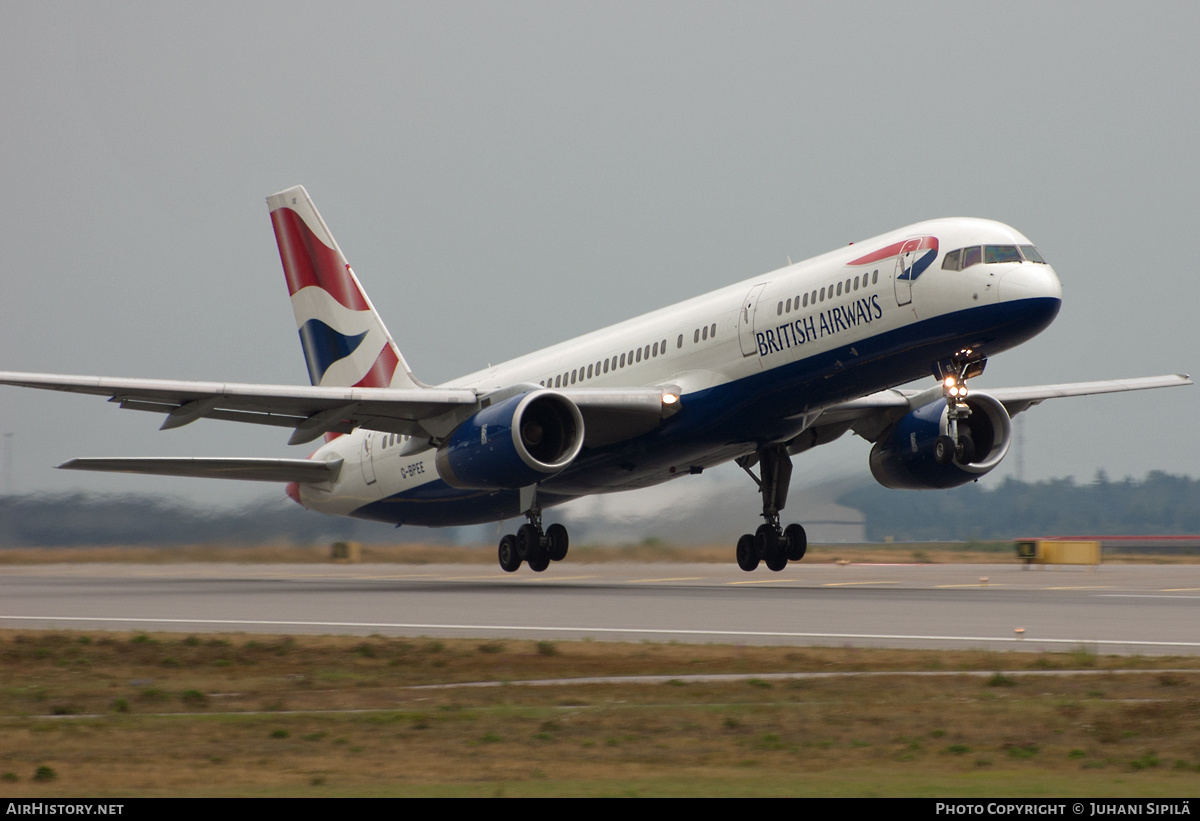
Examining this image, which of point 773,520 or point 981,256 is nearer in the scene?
point 981,256

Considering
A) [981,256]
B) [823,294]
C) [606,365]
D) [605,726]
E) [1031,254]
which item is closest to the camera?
[605,726]

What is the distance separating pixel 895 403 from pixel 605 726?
23.5m

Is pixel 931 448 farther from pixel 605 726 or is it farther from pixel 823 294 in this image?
pixel 605 726

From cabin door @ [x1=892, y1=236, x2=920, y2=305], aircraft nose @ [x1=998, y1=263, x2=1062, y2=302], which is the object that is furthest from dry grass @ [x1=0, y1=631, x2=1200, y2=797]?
cabin door @ [x1=892, y1=236, x2=920, y2=305]

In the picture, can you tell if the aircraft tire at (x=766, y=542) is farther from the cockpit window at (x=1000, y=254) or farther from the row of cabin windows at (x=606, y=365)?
the cockpit window at (x=1000, y=254)

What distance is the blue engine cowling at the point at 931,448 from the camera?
3047cm

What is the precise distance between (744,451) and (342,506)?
39.5ft

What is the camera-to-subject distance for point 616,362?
103ft

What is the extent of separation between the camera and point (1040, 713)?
34.1ft

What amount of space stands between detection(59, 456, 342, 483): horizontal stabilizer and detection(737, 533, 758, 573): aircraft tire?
1101 centimetres

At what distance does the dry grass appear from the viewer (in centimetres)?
835

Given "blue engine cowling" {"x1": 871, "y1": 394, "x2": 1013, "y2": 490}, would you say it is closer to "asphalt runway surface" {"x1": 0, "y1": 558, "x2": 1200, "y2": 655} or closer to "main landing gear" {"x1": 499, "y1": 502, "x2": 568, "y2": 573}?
"asphalt runway surface" {"x1": 0, "y1": 558, "x2": 1200, "y2": 655}

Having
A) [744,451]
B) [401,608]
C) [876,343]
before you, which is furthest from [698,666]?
[744,451]

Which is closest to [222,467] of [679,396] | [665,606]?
[679,396]
